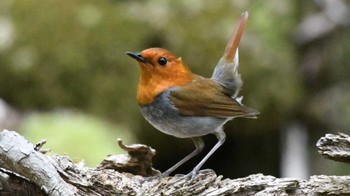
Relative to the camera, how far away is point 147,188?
10.1ft

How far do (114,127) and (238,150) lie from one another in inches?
50.5

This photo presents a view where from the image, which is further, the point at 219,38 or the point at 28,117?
the point at 219,38

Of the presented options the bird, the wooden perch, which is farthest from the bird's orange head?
the wooden perch

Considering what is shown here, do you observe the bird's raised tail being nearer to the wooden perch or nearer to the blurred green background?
the wooden perch

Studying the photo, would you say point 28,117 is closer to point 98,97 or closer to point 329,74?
point 98,97

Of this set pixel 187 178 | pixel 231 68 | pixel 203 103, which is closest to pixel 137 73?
pixel 231 68

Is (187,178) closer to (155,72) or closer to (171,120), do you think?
(171,120)

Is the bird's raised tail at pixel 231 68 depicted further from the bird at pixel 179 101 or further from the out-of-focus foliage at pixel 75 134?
the out-of-focus foliage at pixel 75 134

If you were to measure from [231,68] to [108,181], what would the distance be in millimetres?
878

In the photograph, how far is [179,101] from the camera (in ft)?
10.8

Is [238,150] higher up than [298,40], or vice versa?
[298,40]

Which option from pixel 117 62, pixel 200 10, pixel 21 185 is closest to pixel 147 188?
pixel 21 185

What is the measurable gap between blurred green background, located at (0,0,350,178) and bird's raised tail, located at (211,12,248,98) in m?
Answer: 1.69

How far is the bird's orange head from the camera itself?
10.5 feet
